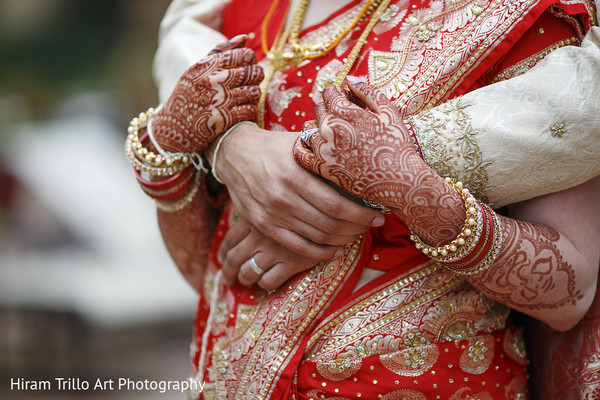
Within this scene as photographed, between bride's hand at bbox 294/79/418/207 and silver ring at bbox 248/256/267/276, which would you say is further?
silver ring at bbox 248/256/267/276

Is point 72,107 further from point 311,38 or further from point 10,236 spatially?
point 311,38

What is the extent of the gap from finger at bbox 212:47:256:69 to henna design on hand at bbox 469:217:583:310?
Answer: 496 mm

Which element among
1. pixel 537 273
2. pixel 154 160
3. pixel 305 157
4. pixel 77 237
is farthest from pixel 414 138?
pixel 77 237

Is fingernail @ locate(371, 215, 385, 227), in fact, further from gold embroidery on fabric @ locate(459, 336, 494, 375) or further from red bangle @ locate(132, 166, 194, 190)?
red bangle @ locate(132, 166, 194, 190)

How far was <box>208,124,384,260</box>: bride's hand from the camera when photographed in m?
0.95

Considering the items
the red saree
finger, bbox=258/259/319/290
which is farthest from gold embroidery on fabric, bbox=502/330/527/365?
finger, bbox=258/259/319/290

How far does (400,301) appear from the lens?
39.3 inches

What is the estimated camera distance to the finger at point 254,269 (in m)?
1.06

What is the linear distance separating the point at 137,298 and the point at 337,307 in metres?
2.75

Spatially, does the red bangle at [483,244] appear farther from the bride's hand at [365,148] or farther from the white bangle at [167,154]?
the white bangle at [167,154]

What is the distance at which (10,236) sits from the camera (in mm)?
3990

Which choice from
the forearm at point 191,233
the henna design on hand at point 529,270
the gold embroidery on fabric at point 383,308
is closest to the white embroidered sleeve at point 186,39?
the forearm at point 191,233

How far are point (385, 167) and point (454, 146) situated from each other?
129 mm

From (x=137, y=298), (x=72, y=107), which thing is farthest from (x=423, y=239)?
(x=72, y=107)
